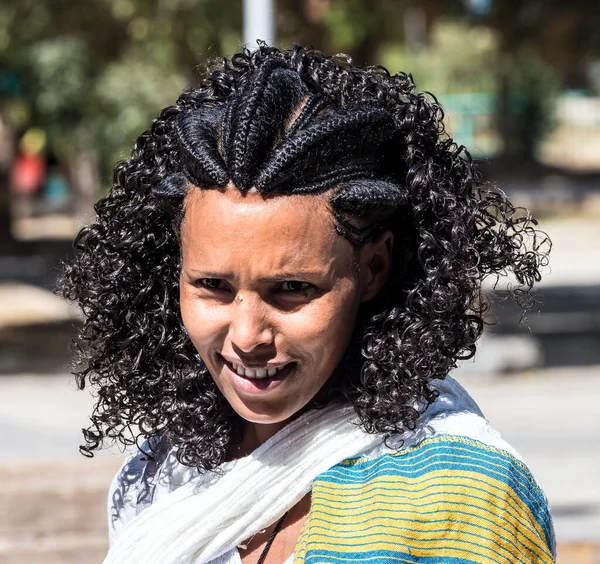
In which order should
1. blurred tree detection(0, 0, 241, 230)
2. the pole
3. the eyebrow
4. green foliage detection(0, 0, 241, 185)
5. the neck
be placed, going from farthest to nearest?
blurred tree detection(0, 0, 241, 230), green foliage detection(0, 0, 241, 185), the pole, the neck, the eyebrow

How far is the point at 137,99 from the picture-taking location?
2433cm

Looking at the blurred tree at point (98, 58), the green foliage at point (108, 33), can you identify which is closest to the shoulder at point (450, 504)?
the blurred tree at point (98, 58)

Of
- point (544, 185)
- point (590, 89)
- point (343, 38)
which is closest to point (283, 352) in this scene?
point (343, 38)

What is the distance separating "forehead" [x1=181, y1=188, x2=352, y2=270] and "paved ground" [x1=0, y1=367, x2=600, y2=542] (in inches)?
186

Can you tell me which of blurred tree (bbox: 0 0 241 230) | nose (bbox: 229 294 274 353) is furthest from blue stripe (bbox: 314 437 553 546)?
blurred tree (bbox: 0 0 241 230)

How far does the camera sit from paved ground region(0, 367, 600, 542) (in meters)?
A: 7.91

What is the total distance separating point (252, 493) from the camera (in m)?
2.08

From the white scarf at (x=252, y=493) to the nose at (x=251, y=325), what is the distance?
221mm

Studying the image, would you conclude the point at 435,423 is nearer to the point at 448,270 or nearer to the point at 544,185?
Answer: the point at 448,270

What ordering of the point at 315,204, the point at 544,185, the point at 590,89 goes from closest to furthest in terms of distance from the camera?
the point at 315,204 → the point at 544,185 → the point at 590,89

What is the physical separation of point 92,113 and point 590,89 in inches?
1198

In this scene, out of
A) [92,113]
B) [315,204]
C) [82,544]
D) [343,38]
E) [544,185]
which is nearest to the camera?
[315,204]

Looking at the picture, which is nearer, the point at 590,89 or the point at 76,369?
the point at 76,369

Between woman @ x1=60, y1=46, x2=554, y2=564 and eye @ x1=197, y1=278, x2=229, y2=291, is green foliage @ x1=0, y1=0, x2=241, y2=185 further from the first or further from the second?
eye @ x1=197, y1=278, x2=229, y2=291
